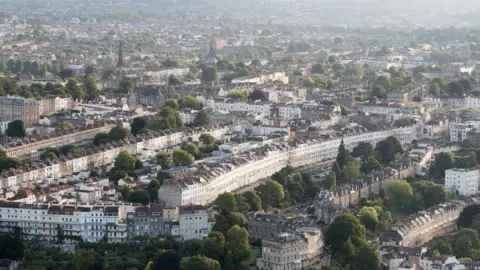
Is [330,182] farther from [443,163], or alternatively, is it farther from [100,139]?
[100,139]

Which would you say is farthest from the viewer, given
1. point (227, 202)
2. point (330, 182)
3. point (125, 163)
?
point (125, 163)

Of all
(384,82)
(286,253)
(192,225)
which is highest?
(286,253)

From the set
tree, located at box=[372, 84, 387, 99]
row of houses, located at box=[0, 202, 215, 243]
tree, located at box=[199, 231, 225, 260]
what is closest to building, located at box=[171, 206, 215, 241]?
row of houses, located at box=[0, 202, 215, 243]

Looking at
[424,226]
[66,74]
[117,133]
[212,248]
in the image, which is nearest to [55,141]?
[117,133]

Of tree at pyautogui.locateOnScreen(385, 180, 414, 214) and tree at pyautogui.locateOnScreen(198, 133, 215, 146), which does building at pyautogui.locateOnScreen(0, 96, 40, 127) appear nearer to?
tree at pyautogui.locateOnScreen(198, 133, 215, 146)

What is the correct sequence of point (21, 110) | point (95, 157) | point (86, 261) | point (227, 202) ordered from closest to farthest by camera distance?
point (86, 261) < point (227, 202) < point (95, 157) < point (21, 110)

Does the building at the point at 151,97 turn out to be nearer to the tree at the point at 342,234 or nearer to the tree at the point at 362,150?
the tree at the point at 362,150

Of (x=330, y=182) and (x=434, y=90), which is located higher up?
(x=330, y=182)

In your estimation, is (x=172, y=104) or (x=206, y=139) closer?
(x=206, y=139)
